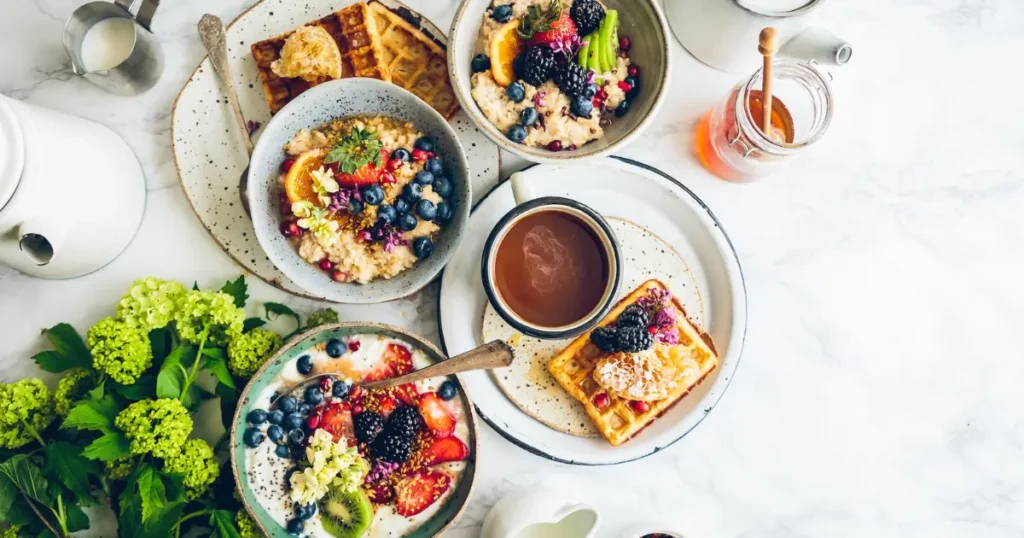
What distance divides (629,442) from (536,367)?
14.1 inches

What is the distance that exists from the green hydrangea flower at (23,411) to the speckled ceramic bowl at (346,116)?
74 centimetres

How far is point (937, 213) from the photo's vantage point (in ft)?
7.86

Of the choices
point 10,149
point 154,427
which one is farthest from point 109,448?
point 10,149

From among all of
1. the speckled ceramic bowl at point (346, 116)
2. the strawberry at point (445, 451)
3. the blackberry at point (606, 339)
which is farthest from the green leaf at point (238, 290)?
the blackberry at point (606, 339)

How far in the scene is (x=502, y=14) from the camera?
200 cm

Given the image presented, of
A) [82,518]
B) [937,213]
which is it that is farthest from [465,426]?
[937,213]

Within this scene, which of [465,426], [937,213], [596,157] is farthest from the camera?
[937,213]

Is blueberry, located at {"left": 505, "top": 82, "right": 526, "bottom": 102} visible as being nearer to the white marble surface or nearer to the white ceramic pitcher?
the white marble surface

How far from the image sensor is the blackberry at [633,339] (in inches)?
80.2

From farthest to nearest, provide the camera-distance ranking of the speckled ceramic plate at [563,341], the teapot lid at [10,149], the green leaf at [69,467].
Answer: the speckled ceramic plate at [563,341] < the green leaf at [69,467] < the teapot lid at [10,149]

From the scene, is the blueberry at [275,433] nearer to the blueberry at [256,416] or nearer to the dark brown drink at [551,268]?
the blueberry at [256,416]

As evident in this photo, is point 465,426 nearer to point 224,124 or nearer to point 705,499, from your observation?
point 705,499

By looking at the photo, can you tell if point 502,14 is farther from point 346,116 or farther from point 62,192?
point 62,192

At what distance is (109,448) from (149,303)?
1.26ft
